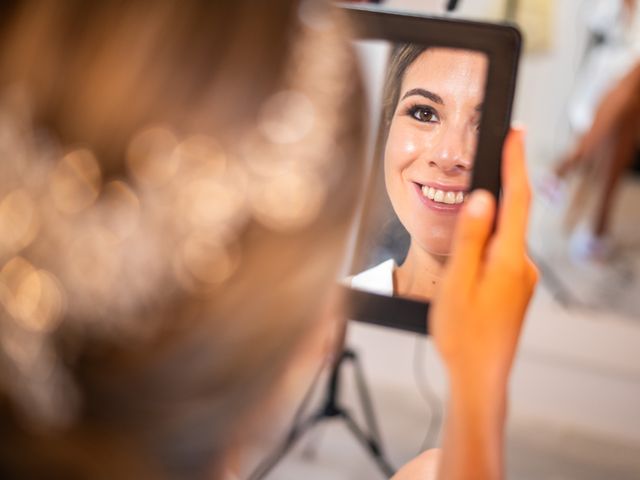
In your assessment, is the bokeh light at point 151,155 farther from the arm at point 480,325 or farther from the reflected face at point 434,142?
the reflected face at point 434,142

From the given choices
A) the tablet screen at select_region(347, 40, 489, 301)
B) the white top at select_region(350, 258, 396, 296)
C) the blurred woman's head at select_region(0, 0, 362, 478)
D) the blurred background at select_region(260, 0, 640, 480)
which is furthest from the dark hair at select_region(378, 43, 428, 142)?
the blurred background at select_region(260, 0, 640, 480)

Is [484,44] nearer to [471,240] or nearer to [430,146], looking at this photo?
[430,146]

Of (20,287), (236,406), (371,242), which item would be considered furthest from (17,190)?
(371,242)

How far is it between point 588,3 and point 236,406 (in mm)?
1346

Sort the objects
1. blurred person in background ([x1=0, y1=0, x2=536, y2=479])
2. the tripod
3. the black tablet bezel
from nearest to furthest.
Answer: blurred person in background ([x1=0, y1=0, x2=536, y2=479]), the black tablet bezel, the tripod

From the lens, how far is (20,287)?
314mm

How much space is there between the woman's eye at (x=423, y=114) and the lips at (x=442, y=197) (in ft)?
0.21

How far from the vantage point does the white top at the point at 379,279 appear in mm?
646

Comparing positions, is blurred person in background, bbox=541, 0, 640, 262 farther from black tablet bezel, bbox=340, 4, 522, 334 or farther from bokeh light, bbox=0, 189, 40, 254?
bokeh light, bbox=0, 189, 40, 254

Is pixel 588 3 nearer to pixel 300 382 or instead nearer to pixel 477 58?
pixel 477 58

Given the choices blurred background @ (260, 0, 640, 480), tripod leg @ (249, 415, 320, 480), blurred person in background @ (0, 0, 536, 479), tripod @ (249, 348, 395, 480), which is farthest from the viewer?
blurred background @ (260, 0, 640, 480)

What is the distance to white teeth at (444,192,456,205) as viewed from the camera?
23.8 inches

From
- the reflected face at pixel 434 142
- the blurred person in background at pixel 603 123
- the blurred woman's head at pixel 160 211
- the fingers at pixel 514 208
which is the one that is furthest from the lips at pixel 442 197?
the blurred person in background at pixel 603 123

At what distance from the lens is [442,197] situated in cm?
61
